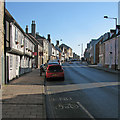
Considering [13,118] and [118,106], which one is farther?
[118,106]

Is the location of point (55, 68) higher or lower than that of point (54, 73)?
higher

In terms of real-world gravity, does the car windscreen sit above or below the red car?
above

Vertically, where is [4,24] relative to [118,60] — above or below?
above

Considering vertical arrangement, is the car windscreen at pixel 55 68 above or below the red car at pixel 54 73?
above

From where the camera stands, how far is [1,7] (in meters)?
12.6

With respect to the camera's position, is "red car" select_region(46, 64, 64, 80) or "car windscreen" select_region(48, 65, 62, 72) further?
"car windscreen" select_region(48, 65, 62, 72)

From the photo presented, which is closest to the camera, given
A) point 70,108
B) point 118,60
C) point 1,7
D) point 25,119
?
point 25,119

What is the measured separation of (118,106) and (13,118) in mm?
4315

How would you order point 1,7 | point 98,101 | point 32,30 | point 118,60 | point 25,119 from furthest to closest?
point 32,30 → point 118,60 → point 1,7 → point 98,101 → point 25,119

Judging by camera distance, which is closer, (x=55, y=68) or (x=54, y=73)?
(x=54, y=73)

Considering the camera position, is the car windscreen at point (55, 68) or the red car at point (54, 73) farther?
the car windscreen at point (55, 68)

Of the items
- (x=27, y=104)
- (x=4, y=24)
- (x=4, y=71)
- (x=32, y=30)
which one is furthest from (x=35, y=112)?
(x=32, y=30)

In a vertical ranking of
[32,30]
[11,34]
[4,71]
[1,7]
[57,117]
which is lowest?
[57,117]

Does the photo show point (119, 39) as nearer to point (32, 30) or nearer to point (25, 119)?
point (32, 30)
